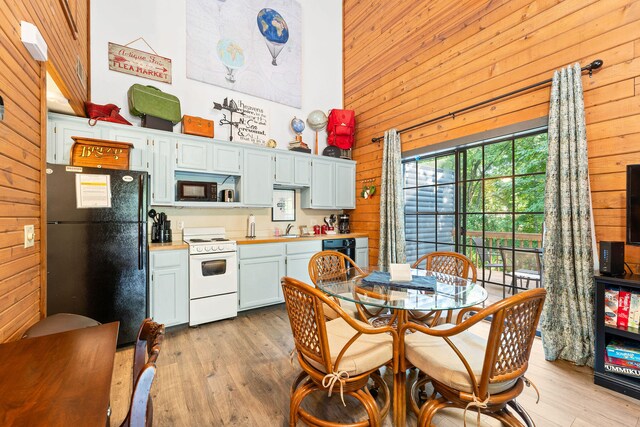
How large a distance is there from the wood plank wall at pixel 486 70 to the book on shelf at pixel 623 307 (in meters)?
0.36

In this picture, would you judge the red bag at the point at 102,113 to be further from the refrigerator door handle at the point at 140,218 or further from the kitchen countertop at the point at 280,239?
the kitchen countertop at the point at 280,239

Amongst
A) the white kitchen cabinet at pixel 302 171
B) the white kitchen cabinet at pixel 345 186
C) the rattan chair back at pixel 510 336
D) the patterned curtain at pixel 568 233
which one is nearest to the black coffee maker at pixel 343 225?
the white kitchen cabinet at pixel 345 186

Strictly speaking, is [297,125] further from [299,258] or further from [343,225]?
[299,258]

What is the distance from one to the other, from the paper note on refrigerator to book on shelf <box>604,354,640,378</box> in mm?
4200

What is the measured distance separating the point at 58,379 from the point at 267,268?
110 inches

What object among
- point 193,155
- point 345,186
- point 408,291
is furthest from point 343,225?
point 408,291

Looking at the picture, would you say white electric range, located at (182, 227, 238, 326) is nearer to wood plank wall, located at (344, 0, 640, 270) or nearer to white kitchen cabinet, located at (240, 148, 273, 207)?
white kitchen cabinet, located at (240, 148, 273, 207)

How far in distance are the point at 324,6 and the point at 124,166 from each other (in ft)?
14.8

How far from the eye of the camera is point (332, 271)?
108 inches

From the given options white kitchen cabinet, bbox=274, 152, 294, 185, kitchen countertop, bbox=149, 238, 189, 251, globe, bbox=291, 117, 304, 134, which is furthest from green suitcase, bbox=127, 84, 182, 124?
globe, bbox=291, 117, 304, 134

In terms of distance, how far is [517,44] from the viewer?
110 inches

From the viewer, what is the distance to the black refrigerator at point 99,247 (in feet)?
7.70

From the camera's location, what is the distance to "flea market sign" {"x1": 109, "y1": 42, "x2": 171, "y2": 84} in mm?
3299

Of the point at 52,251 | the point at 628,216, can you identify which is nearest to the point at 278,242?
the point at 52,251
